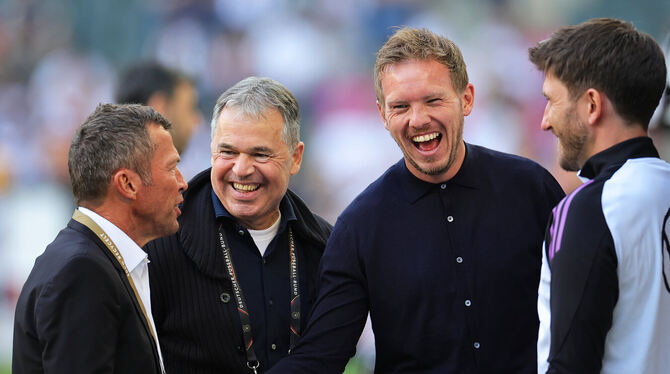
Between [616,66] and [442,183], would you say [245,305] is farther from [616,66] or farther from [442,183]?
[616,66]

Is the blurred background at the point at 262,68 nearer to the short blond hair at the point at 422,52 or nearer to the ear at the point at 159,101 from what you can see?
the ear at the point at 159,101

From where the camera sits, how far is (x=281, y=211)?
10.3ft

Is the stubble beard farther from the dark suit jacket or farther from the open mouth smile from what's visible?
the dark suit jacket

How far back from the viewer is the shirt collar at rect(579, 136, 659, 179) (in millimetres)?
2197

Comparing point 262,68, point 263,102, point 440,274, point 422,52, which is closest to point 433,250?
point 440,274

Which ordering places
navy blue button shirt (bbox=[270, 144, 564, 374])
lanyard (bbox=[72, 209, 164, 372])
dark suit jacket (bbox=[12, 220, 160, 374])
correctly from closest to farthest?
dark suit jacket (bbox=[12, 220, 160, 374]) < lanyard (bbox=[72, 209, 164, 372]) < navy blue button shirt (bbox=[270, 144, 564, 374])

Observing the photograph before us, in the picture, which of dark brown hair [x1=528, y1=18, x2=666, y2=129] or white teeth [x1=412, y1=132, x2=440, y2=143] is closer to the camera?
dark brown hair [x1=528, y1=18, x2=666, y2=129]

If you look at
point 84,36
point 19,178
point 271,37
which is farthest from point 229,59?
point 19,178

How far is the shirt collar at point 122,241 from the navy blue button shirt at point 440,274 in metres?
0.63

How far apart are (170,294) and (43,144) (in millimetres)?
5804

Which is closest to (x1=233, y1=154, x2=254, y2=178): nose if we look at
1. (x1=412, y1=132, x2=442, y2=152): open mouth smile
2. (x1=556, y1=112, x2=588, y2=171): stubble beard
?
(x1=412, y1=132, x2=442, y2=152): open mouth smile

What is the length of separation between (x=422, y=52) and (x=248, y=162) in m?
0.75

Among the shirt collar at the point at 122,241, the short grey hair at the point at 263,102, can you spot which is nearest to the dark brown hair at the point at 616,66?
the short grey hair at the point at 263,102

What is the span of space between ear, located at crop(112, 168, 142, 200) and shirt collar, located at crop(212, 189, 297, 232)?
1.64ft
